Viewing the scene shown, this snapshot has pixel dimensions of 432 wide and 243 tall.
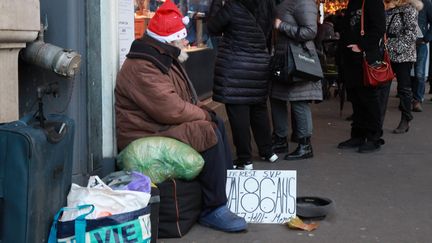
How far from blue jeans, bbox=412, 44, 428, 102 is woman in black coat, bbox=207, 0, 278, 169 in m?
4.50

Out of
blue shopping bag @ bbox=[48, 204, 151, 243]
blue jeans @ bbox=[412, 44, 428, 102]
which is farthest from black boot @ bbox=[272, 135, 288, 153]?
blue jeans @ bbox=[412, 44, 428, 102]

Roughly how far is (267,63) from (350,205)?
153cm

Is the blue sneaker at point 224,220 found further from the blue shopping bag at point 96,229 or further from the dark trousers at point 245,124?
the dark trousers at point 245,124

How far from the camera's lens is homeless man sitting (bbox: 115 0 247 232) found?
13.4 ft

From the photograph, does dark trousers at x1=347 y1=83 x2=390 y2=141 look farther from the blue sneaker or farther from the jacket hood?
the jacket hood

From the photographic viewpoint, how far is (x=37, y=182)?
293 cm

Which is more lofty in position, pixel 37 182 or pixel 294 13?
pixel 294 13

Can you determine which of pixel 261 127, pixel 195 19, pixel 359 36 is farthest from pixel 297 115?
pixel 195 19

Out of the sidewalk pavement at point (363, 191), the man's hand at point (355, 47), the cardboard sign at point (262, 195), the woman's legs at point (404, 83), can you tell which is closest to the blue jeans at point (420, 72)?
the sidewalk pavement at point (363, 191)

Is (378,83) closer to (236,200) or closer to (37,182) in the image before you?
(236,200)

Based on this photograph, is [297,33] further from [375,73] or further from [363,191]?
[363,191]

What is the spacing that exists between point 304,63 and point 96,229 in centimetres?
328

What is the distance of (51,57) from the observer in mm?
3570

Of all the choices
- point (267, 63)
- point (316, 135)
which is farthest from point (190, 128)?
point (316, 135)
